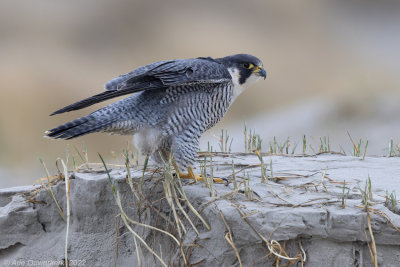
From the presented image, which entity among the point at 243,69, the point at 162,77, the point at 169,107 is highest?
the point at 243,69

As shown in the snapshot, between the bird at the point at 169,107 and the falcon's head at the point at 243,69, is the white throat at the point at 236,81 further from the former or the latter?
the bird at the point at 169,107

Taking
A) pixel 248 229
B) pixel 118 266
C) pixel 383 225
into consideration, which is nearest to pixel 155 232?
pixel 118 266

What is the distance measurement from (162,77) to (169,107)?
0.73 feet

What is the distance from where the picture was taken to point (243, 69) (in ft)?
12.8

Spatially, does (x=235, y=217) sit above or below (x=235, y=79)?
below

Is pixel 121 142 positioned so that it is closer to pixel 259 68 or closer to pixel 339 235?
pixel 259 68

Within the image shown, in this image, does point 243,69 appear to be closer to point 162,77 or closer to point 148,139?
point 162,77

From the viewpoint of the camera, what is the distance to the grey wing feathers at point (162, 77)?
3.29 m

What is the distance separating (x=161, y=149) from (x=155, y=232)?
777 mm

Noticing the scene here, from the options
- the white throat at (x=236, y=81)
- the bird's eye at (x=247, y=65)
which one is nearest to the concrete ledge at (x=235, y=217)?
the white throat at (x=236, y=81)

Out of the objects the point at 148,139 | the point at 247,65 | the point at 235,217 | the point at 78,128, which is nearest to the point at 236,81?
the point at 247,65

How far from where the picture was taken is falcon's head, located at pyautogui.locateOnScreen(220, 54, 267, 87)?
3.86 metres

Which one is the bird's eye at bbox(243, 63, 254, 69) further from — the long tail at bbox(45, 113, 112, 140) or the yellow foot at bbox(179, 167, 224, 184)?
the long tail at bbox(45, 113, 112, 140)

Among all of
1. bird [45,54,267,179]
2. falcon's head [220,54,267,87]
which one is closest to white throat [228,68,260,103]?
falcon's head [220,54,267,87]
